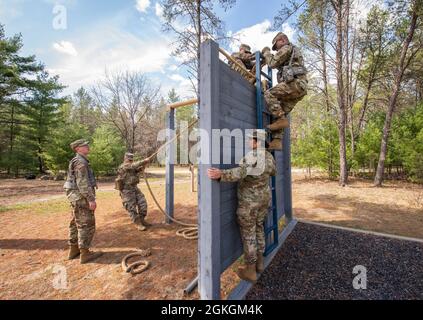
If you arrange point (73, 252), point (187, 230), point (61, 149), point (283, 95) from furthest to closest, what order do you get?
point (61, 149)
point (187, 230)
point (73, 252)
point (283, 95)

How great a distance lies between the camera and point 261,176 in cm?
278

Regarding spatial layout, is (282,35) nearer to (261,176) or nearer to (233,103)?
(233,103)

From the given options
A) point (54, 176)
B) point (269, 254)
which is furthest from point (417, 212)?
point (54, 176)

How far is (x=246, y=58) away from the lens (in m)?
4.07

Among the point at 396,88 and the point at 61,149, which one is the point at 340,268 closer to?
the point at 396,88

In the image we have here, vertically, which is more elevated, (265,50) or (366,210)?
(265,50)

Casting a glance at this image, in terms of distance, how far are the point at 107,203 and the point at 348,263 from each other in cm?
763

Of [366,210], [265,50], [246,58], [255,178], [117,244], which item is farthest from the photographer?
[366,210]

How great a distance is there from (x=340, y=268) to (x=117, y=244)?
3890 mm

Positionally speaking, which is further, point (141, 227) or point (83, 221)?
point (141, 227)

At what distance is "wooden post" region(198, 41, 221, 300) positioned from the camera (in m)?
2.27

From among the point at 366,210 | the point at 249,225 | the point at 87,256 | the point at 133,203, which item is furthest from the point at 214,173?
the point at 366,210

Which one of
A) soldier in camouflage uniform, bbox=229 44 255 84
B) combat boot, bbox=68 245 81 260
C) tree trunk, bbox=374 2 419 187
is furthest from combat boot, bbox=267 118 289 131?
tree trunk, bbox=374 2 419 187

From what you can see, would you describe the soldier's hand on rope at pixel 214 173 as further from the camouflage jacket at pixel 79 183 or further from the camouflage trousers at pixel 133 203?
the camouflage trousers at pixel 133 203
